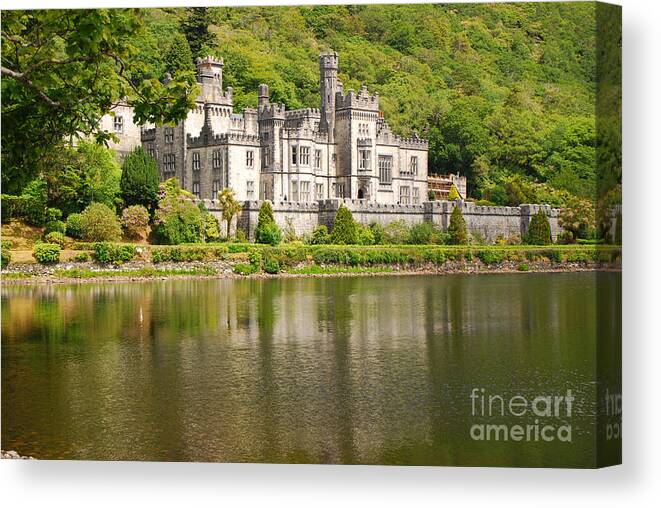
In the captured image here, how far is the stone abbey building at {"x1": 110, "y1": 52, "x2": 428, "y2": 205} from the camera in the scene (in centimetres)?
1488

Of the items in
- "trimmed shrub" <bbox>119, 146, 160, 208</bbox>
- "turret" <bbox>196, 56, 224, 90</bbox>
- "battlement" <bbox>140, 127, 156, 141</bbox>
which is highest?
"turret" <bbox>196, 56, 224, 90</bbox>

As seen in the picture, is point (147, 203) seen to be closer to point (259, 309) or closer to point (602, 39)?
point (259, 309)

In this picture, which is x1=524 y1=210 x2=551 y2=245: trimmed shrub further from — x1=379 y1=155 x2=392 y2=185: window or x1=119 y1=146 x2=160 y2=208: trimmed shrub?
x1=119 y1=146 x2=160 y2=208: trimmed shrub

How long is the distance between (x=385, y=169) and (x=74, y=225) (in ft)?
14.1

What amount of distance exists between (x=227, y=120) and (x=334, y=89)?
5.99ft

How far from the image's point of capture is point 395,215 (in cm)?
1455

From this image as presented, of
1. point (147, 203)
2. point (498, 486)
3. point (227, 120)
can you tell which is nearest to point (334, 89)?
point (227, 120)

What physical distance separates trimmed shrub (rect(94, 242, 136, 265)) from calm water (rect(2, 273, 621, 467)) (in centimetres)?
40

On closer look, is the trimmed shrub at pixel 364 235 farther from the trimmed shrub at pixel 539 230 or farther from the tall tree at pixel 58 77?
the tall tree at pixel 58 77

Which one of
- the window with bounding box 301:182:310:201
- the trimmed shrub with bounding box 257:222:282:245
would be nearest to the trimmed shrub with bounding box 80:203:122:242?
the trimmed shrub with bounding box 257:222:282:245

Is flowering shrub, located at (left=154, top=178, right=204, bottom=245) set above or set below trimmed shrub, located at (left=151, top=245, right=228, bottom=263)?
above

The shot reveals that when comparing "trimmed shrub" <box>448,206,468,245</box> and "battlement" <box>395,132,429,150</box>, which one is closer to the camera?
"trimmed shrub" <box>448,206,468,245</box>

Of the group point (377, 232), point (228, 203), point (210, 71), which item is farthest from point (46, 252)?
point (377, 232)

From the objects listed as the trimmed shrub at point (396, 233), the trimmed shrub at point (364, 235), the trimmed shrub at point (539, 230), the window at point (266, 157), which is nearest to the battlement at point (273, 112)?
the window at point (266, 157)
